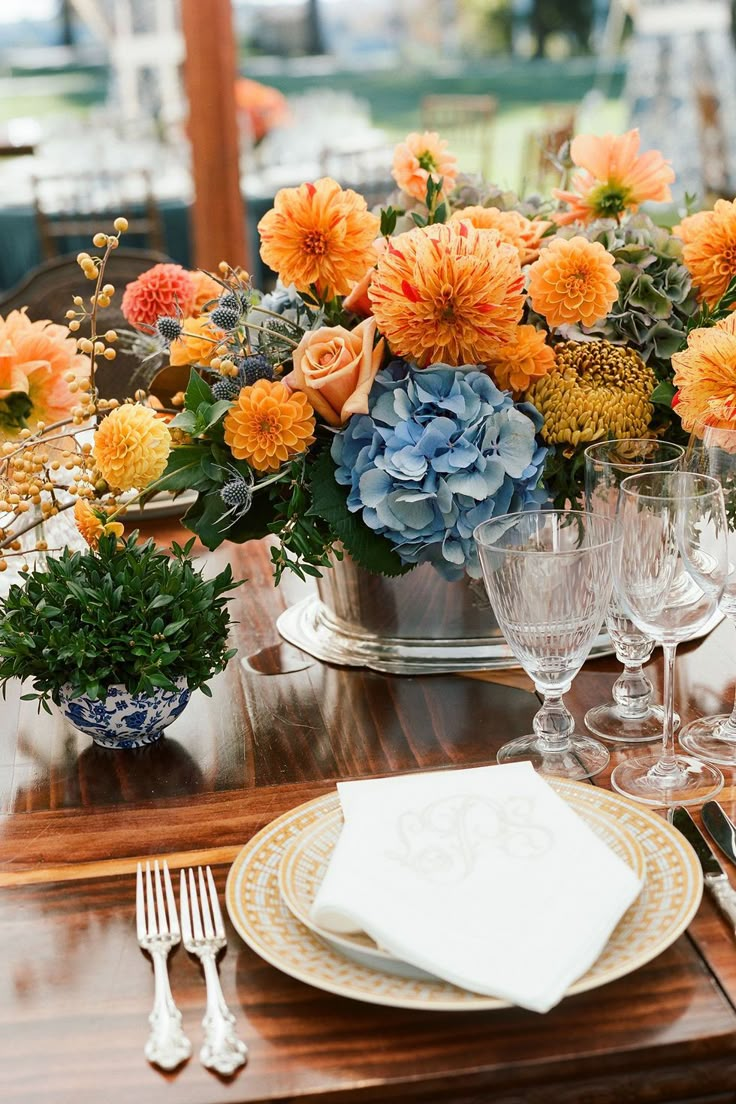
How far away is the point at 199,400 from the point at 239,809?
344 millimetres

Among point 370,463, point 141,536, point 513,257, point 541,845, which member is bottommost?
point 141,536

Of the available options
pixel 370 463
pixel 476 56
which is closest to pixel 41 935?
pixel 370 463

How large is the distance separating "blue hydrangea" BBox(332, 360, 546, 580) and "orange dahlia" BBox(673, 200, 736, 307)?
0.80 feet

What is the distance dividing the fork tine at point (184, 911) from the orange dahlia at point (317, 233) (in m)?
0.51

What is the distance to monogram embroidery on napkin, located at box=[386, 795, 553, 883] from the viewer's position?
28.1 inches

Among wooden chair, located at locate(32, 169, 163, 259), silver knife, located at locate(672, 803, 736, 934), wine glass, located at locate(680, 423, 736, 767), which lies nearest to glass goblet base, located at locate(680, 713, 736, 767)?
wine glass, located at locate(680, 423, 736, 767)

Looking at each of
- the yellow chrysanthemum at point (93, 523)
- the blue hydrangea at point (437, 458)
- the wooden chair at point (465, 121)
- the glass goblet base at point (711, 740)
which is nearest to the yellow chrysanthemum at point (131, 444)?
the yellow chrysanthemum at point (93, 523)

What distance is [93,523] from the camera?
3.39 feet

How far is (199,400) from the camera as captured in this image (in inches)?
40.0

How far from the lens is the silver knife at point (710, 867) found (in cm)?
73

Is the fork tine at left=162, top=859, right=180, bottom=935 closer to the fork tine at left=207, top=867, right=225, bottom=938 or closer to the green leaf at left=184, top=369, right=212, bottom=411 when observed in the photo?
the fork tine at left=207, top=867, right=225, bottom=938

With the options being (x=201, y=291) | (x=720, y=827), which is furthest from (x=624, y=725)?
(x=201, y=291)

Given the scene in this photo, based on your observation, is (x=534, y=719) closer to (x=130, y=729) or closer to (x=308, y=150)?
(x=130, y=729)

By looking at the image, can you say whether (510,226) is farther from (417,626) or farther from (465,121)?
(465,121)
